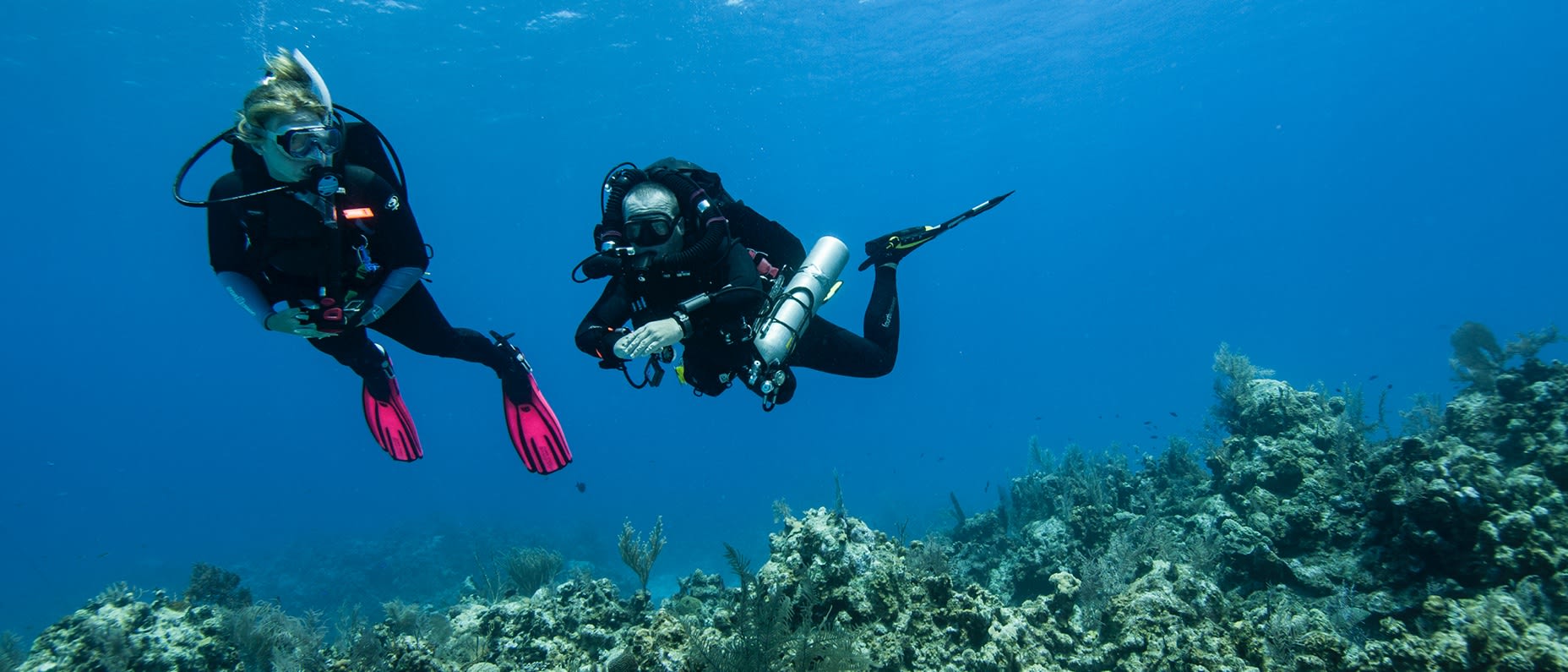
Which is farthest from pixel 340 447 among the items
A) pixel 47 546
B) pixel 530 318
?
pixel 47 546

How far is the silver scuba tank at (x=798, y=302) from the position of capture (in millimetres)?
4738

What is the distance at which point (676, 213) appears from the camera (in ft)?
16.0

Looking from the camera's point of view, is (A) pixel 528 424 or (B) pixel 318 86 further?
(A) pixel 528 424

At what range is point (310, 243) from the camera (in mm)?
4445

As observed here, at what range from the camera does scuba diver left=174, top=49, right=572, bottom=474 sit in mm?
4148

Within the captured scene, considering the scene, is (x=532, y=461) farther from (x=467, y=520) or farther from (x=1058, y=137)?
(x=1058, y=137)

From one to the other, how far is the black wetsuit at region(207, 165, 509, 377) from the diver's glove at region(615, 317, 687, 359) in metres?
2.15

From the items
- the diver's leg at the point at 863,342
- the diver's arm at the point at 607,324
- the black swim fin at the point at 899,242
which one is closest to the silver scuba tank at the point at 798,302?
the diver's leg at the point at 863,342

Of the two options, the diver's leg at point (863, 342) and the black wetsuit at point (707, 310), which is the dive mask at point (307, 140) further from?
the diver's leg at point (863, 342)

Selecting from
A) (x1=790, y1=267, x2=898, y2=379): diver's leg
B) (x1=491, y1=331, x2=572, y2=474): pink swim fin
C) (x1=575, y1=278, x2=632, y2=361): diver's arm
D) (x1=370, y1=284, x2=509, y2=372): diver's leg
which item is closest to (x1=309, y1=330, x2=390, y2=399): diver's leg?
(x1=370, y1=284, x2=509, y2=372): diver's leg

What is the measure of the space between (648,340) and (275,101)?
278 cm

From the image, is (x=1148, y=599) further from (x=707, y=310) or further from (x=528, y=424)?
(x=528, y=424)

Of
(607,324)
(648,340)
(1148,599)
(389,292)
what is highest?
(389,292)

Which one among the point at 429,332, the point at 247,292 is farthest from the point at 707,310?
the point at 247,292
